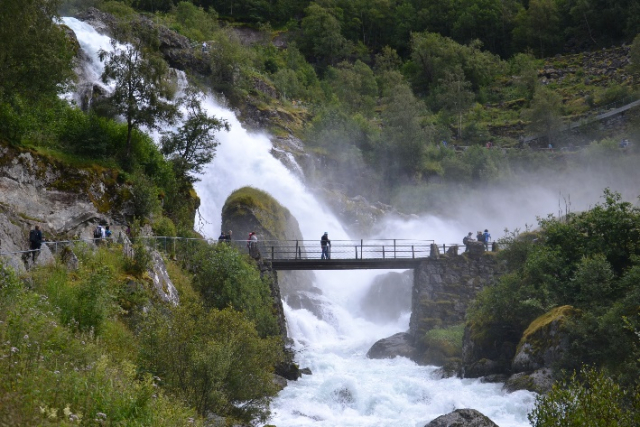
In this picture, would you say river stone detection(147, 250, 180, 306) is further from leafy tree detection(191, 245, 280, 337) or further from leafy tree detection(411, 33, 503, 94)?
leafy tree detection(411, 33, 503, 94)

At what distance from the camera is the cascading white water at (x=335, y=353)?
25398 millimetres

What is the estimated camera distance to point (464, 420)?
20281mm

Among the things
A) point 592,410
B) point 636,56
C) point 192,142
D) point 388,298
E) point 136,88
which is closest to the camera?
point 592,410

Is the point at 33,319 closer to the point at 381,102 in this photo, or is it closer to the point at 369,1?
the point at 381,102

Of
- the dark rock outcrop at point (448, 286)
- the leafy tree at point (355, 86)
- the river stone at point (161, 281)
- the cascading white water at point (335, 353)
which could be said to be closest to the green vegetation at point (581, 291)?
the cascading white water at point (335, 353)

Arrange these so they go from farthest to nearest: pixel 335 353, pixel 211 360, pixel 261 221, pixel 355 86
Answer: pixel 355 86 < pixel 261 221 < pixel 335 353 < pixel 211 360

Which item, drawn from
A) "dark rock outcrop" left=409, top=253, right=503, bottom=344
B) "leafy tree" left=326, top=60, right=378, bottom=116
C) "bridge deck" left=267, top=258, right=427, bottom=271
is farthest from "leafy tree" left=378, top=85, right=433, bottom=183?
"bridge deck" left=267, top=258, right=427, bottom=271

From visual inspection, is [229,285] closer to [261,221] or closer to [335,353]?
[335,353]

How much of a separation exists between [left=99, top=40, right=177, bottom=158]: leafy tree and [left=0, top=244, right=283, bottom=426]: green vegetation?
30.1 ft

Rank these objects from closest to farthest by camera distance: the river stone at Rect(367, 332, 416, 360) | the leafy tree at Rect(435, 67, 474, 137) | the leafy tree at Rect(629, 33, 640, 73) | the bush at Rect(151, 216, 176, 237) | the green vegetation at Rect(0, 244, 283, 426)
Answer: the green vegetation at Rect(0, 244, 283, 426) → the bush at Rect(151, 216, 176, 237) → the river stone at Rect(367, 332, 416, 360) → the leafy tree at Rect(629, 33, 640, 73) → the leafy tree at Rect(435, 67, 474, 137)

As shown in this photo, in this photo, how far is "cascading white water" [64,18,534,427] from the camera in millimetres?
25398

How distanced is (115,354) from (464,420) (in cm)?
1018

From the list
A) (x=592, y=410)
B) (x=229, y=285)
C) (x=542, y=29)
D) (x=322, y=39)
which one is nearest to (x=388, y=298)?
(x=229, y=285)

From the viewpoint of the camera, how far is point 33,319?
1341 centimetres
